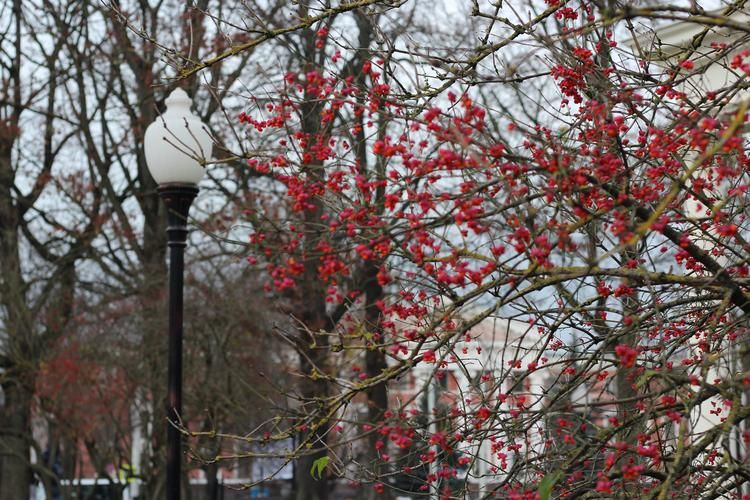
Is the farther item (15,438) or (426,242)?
(15,438)

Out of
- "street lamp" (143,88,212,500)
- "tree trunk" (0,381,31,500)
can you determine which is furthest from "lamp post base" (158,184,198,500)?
"tree trunk" (0,381,31,500)

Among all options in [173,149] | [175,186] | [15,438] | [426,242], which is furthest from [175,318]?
[15,438]

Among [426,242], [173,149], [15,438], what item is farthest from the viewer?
[15,438]

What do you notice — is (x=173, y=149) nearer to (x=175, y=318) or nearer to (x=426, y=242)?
(x=175, y=318)

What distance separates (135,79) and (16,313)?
4.44 meters

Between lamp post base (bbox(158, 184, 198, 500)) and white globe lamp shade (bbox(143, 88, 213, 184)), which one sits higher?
white globe lamp shade (bbox(143, 88, 213, 184))

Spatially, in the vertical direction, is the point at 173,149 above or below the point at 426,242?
above

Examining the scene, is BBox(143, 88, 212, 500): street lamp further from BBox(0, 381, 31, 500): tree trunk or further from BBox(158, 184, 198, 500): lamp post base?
BBox(0, 381, 31, 500): tree trunk

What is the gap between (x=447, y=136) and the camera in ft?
14.1

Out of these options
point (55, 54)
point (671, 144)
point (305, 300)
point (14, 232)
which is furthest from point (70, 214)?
point (671, 144)

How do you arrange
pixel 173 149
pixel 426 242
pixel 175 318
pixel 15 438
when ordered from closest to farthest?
pixel 426 242 → pixel 175 318 → pixel 173 149 → pixel 15 438

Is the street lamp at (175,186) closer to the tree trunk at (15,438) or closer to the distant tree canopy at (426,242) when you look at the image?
the distant tree canopy at (426,242)

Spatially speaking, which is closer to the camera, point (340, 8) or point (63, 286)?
point (340, 8)

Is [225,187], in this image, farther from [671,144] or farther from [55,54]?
[671,144]
